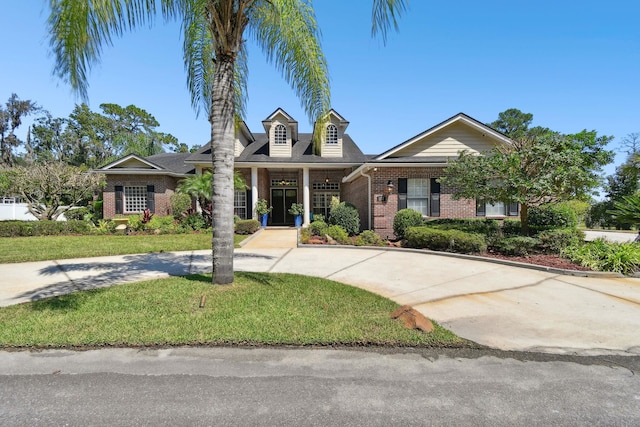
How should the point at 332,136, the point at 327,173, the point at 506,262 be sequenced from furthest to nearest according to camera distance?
the point at 327,173 → the point at 332,136 → the point at 506,262

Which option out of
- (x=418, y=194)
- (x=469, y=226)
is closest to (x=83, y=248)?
(x=418, y=194)

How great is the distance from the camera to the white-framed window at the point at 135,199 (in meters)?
18.2

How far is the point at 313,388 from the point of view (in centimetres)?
264

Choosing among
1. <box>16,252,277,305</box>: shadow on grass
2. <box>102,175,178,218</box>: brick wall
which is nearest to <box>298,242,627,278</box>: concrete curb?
<box>16,252,277,305</box>: shadow on grass

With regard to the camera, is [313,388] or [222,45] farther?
[222,45]

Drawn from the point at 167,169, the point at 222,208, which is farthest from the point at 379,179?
the point at 167,169

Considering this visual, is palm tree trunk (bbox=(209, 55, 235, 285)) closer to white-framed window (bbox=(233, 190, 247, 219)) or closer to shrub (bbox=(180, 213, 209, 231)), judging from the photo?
shrub (bbox=(180, 213, 209, 231))

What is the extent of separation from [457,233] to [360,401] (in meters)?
7.90

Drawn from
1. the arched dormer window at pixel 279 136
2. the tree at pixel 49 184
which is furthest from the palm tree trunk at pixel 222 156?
the tree at pixel 49 184

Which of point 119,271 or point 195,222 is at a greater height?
point 195,222

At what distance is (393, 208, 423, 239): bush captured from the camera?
12.0 m

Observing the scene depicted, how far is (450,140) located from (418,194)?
9.75ft

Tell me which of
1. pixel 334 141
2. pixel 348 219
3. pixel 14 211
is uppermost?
pixel 334 141

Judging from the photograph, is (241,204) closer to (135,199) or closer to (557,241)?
(135,199)
